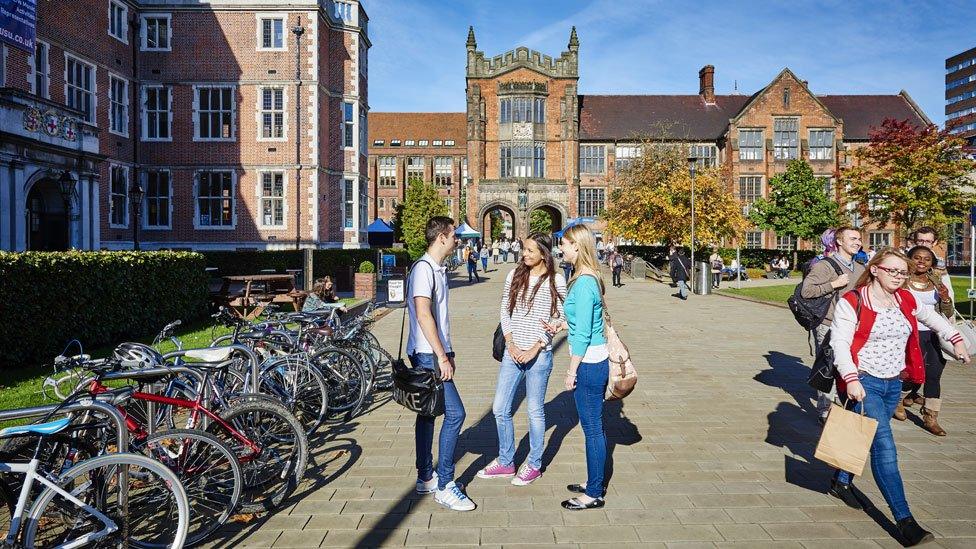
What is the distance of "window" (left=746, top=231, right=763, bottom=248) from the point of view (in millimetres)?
55344

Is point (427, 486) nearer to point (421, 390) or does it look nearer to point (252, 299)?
point (421, 390)

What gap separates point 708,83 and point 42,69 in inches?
2212

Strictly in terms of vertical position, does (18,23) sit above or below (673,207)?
above

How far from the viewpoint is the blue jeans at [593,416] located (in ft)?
15.0

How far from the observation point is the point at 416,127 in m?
89.9

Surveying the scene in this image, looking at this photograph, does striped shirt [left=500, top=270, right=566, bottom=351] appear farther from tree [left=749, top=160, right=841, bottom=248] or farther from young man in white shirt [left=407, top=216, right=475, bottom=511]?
tree [left=749, top=160, right=841, bottom=248]

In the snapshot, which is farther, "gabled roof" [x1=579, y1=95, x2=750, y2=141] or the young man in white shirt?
"gabled roof" [x1=579, y1=95, x2=750, y2=141]

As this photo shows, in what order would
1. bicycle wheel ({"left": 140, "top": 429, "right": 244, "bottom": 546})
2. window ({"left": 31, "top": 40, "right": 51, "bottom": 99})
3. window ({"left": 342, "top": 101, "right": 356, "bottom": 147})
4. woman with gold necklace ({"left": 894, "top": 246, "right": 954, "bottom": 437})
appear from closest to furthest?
bicycle wheel ({"left": 140, "top": 429, "right": 244, "bottom": 546}) → woman with gold necklace ({"left": 894, "top": 246, "right": 954, "bottom": 437}) → window ({"left": 31, "top": 40, "right": 51, "bottom": 99}) → window ({"left": 342, "top": 101, "right": 356, "bottom": 147})

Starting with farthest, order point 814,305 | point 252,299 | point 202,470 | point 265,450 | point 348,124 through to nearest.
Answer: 1. point 348,124
2. point 252,299
3. point 814,305
4. point 265,450
5. point 202,470

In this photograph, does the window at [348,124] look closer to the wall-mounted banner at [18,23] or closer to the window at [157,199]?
the window at [157,199]

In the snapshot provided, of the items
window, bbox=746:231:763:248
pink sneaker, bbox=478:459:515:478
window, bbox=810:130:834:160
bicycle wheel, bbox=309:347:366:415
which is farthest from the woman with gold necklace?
window, bbox=810:130:834:160

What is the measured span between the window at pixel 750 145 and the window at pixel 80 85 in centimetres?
4893

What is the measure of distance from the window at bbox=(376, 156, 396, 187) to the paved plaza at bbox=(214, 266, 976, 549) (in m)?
80.8

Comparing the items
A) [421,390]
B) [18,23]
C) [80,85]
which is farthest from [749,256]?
[421,390]
